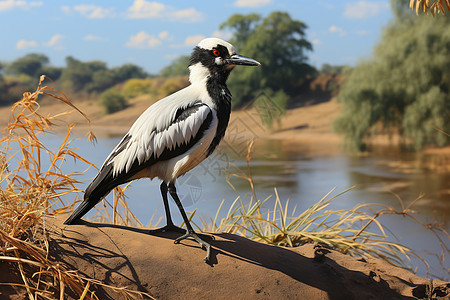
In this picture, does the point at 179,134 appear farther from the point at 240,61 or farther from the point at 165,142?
the point at 240,61

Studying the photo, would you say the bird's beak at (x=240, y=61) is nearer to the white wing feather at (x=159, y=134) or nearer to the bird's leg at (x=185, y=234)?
the white wing feather at (x=159, y=134)

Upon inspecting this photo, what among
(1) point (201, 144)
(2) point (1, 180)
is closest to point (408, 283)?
(1) point (201, 144)

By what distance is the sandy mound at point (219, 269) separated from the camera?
2.76 metres

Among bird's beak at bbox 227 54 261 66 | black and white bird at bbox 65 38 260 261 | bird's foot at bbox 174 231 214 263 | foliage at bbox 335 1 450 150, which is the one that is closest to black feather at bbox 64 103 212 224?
black and white bird at bbox 65 38 260 261

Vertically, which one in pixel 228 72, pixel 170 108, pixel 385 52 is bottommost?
pixel 170 108

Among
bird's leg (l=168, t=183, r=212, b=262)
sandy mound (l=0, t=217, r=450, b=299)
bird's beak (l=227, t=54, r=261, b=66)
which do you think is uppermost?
bird's beak (l=227, t=54, r=261, b=66)

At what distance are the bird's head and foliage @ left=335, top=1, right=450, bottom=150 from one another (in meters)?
9.87

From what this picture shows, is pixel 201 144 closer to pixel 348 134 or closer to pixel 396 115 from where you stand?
pixel 348 134

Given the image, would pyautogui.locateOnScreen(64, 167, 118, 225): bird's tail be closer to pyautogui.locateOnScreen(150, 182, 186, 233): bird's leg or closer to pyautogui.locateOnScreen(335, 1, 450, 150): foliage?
pyautogui.locateOnScreen(150, 182, 186, 233): bird's leg

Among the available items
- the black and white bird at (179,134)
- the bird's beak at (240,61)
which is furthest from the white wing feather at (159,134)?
the bird's beak at (240,61)

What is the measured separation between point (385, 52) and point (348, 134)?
2558 mm

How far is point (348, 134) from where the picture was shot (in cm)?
1275

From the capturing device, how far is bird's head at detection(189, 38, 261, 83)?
10.3 feet

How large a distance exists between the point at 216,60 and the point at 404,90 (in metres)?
10.9
